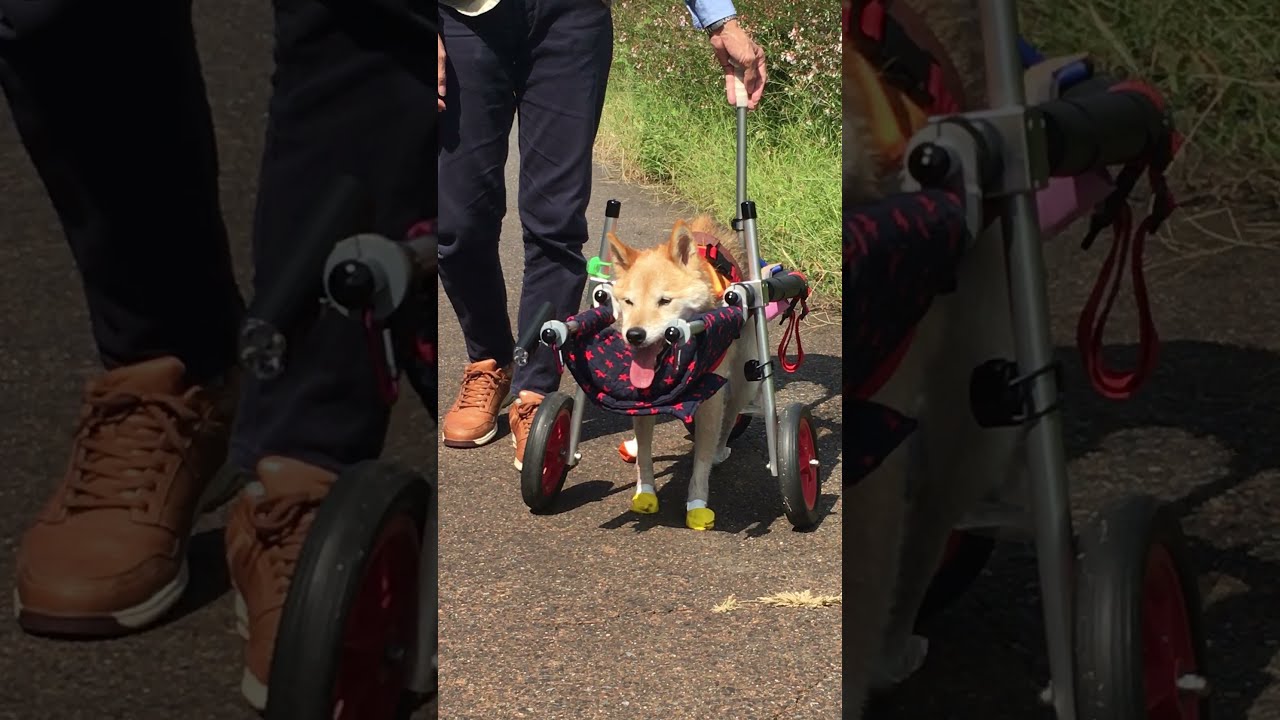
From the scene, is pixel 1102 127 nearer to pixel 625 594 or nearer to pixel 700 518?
pixel 625 594

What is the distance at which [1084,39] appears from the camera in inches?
37.8

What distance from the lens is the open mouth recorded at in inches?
137

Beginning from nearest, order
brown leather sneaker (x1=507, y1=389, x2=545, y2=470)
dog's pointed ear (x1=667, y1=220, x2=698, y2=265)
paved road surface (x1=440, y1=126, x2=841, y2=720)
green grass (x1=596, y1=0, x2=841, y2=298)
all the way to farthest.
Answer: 1. paved road surface (x1=440, y1=126, x2=841, y2=720)
2. dog's pointed ear (x1=667, y1=220, x2=698, y2=265)
3. brown leather sneaker (x1=507, y1=389, x2=545, y2=470)
4. green grass (x1=596, y1=0, x2=841, y2=298)

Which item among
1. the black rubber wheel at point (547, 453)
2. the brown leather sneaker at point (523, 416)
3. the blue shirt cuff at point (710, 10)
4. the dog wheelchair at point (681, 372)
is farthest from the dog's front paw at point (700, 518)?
the blue shirt cuff at point (710, 10)

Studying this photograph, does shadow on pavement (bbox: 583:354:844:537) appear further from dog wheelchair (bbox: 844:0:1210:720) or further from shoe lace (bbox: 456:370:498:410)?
dog wheelchair (bbox: 844:0:1210:720)

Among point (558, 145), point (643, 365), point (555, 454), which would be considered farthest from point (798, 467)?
point (558, 145)

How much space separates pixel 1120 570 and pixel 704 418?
2804 millimetres

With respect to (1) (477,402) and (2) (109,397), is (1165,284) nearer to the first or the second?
(2) (109,397)

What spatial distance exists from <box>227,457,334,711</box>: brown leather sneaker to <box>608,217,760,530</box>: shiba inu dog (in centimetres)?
239

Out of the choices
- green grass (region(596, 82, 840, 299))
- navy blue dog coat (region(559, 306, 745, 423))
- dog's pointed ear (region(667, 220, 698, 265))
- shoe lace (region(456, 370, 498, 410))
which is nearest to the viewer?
navy blue dog coat (region(559, 306, 745, 423))

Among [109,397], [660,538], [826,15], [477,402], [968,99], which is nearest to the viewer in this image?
[968,99]

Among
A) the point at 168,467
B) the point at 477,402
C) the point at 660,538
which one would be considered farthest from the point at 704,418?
the point at 168,467

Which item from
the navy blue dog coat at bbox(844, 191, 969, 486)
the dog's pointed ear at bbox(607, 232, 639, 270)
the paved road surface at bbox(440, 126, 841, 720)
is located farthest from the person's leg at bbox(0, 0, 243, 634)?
the dog's pointed ear at bbox(607, 232, 639, 270)

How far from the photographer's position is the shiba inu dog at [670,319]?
349 centimetres
